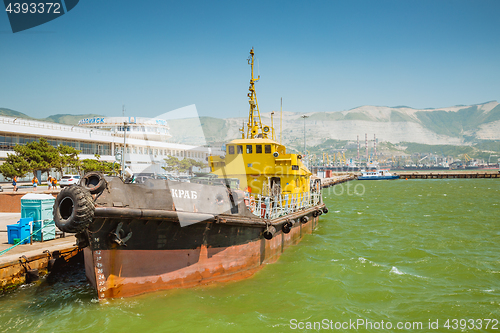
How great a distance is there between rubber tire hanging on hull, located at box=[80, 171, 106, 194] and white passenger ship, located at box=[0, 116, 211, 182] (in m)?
13.2

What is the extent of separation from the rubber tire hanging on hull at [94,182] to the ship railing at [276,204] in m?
4.88

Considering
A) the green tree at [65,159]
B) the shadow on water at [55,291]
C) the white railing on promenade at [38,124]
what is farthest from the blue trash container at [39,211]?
the white railing on promenade at [38,124]

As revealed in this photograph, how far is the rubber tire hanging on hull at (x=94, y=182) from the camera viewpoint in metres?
7.38

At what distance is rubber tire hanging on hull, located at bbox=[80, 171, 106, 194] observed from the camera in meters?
7.38

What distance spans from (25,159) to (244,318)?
2742cm

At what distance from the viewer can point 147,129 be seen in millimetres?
61938

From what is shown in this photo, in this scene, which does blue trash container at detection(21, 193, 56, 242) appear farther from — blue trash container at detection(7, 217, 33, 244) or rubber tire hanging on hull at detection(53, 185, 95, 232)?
rubber tire hanging on hull at detection(53, 185, 95, 232)

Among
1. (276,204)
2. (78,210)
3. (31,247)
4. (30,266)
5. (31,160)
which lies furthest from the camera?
(31,160)

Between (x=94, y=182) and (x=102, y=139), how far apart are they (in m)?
39.2

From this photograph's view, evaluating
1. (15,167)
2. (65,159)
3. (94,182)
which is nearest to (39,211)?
(94,182)

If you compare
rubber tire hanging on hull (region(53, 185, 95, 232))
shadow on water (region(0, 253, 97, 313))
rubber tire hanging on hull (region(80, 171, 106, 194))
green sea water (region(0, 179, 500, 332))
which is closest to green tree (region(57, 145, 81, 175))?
shadow on water (region(0, 253, 97, 313))

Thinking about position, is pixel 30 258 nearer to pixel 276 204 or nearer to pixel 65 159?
pixel 276 204

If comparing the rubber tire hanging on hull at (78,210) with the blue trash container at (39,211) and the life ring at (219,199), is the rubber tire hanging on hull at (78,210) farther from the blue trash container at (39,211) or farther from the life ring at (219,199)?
the blue trash container at (39,211)

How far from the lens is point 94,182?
764 cm
